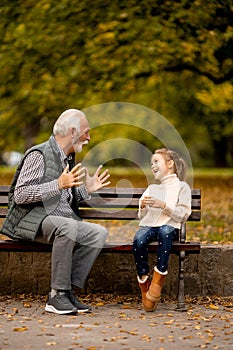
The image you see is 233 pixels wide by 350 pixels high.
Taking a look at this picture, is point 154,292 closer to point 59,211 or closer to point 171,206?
point 171,206

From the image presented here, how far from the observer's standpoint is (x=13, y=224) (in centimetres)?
750

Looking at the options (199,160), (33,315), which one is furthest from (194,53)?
(199,160)

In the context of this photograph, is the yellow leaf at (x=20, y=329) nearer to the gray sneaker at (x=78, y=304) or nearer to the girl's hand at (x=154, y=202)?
the gray sneaker at (x=78, y=304)

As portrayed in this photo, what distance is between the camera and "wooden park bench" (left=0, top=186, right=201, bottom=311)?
752 centimetres

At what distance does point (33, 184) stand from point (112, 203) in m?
0.95

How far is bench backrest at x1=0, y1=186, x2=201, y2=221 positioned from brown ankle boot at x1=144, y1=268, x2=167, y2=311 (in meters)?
0.77

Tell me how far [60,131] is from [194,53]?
7280 mm

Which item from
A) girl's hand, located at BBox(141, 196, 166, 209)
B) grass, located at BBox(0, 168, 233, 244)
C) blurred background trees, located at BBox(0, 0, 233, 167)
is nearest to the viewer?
girl's hand, located at BBox(141, 196, 166, 209)

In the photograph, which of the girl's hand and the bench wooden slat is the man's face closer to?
the girl's hand

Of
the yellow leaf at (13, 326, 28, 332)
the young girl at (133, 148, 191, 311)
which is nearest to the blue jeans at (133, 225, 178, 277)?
the young girl at (133, 148, 191, 311)

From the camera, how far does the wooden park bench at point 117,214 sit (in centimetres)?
752

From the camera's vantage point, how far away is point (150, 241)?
7559mm

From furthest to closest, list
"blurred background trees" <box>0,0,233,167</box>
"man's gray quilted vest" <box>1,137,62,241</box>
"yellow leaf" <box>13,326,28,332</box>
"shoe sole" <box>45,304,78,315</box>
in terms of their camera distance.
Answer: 1. "blurred background trees" <box>0,0,233,167</box>
2. "man's gray quilted vest" <box>1,137,62,241</box>
3. "shoe sole" <box>45,304,78,315</box>
4. "yellow leaf" <box>13,326,28,332</box>

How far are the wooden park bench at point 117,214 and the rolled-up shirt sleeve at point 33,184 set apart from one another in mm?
423
